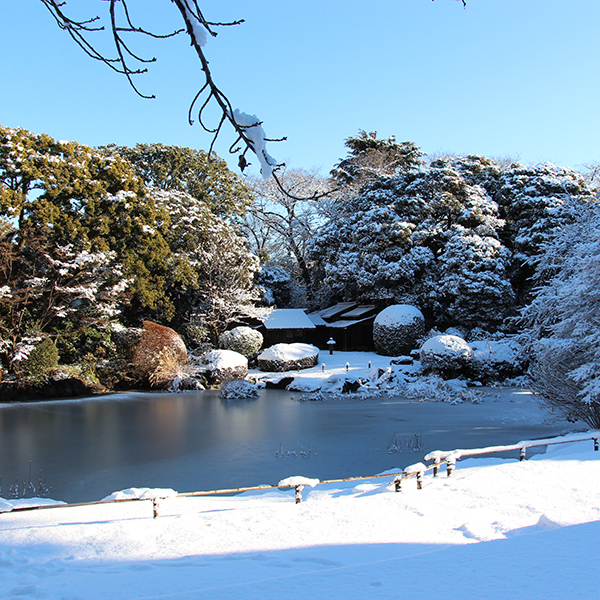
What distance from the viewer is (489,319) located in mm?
24594

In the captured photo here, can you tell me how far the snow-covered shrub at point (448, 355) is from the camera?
61.6 feet

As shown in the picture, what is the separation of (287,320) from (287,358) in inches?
224

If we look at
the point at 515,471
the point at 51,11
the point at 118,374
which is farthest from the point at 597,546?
the point at 118,374

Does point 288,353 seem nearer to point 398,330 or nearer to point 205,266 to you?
point 398,330

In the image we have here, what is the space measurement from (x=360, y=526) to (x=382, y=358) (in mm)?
19946

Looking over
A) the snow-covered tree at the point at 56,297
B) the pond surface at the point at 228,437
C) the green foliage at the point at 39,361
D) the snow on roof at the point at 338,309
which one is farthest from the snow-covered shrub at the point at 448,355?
the green foliage at the point at 39,361

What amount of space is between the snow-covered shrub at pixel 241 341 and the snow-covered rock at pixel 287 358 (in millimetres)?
754

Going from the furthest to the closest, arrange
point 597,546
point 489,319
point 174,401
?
1. point 489,319
2. point 174,401
3. point 597,546

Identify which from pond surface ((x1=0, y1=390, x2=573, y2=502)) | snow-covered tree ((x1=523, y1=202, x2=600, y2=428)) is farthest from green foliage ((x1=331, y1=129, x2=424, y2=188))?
snow-covered tree ((x1=523, y1=202, x2=600, y2=428))

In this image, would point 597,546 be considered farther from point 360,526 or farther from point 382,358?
point 382,358

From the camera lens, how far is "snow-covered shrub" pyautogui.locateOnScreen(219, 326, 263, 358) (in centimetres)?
2298

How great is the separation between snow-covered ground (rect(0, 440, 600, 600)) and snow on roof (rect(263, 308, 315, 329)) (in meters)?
20.4

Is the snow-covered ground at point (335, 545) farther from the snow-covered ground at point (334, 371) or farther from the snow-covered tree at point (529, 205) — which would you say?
the snow-covered tree at point (529, 205)

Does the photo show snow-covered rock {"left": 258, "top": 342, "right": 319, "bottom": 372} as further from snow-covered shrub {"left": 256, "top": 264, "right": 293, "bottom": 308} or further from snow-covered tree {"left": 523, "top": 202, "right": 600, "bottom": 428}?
snow-covered tree {"left": 523, "top": 202, "right": 600, "bottom": 428}
